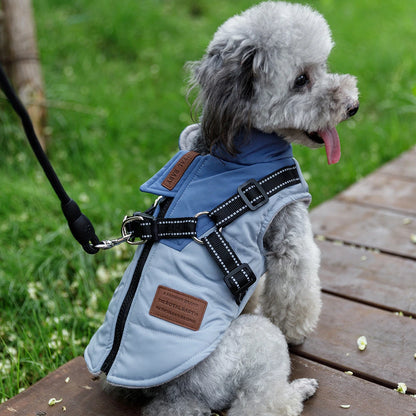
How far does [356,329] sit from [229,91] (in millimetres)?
1183

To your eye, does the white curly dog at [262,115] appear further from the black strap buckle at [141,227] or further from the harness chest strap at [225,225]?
the black strap buckle at [141,227]

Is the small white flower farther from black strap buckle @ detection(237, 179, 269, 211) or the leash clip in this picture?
the leash clip

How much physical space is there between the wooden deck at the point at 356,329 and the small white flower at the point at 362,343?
0.05 ft

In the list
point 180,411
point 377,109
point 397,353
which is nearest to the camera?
point 180,411

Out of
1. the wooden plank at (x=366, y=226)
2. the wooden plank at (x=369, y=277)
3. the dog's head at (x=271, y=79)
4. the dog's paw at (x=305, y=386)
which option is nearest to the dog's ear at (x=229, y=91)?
the dog's head at (x=271, y=79)

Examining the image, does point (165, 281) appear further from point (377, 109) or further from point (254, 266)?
point (377, 109)

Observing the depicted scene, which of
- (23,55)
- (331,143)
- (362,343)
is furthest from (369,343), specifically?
(23,55)

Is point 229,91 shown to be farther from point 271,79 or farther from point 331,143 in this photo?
point 331,143

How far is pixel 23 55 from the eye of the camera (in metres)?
4.32

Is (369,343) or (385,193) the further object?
(385,193)

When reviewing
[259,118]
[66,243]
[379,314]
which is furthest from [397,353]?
[66,243]

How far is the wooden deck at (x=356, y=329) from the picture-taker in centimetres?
198

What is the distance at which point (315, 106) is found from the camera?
1856 millimetres

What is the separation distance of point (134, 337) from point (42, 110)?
313cm
